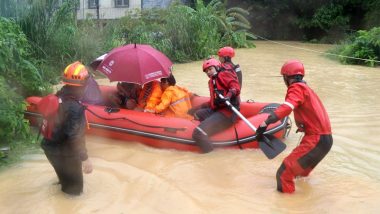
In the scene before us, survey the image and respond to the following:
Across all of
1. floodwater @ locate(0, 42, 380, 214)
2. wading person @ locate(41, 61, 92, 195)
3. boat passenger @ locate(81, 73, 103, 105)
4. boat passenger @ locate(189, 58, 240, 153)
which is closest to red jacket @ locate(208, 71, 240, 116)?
boat passenger @ locate(189, 58, 240, 153)

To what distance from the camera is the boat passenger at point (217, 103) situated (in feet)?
19.8

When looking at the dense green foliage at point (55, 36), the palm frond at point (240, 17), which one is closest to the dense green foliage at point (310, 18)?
the palm frond at point (240, 17)

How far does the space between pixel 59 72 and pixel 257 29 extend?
802 inches

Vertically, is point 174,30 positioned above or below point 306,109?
above

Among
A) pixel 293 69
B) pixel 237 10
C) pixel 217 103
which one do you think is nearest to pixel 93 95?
pixel 217 103

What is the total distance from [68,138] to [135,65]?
2421mm

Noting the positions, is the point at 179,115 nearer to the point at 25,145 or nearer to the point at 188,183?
the point at 188,183

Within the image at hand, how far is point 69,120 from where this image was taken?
165 inches

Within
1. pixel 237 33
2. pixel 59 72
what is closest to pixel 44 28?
pixel 59 72

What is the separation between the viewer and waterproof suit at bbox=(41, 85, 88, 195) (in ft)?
13.8

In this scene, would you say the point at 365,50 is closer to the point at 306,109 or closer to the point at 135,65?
the point at 135,65

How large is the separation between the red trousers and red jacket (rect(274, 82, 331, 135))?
82 mm

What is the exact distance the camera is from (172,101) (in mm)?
6562

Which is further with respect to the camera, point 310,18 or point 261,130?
point 310,18
